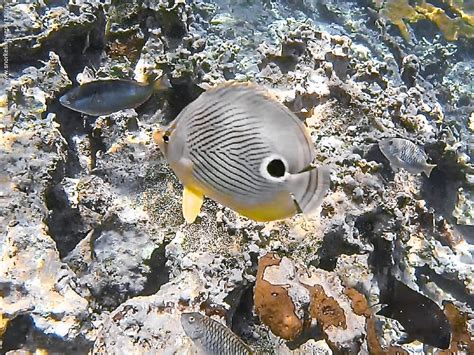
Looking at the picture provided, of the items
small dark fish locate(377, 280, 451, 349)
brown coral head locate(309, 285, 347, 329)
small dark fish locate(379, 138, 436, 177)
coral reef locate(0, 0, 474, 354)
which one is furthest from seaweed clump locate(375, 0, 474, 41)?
brown coral head locate(309, 285, 347, 329)

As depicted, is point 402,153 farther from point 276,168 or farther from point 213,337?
point 276,168

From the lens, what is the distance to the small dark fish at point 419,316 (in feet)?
11.4

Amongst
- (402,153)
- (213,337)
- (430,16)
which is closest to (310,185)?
(213,337)

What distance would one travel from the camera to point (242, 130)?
1455mm

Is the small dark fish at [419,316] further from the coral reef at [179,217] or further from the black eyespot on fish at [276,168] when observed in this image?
the black eyespot on fish at [276,168]

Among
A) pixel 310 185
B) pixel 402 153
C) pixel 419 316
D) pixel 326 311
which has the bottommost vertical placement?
pixel 419 316

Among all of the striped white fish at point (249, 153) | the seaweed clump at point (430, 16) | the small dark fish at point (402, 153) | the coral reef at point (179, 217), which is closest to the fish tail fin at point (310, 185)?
the striped white fish at point (249, 153)

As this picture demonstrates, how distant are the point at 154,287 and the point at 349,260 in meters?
1.60

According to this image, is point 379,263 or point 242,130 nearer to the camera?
point 242,130

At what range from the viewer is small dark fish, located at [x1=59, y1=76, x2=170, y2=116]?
2.97 metres

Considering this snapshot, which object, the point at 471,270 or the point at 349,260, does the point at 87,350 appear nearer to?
the point at 349,260

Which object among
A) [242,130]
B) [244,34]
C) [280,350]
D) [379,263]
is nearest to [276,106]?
[242,130]

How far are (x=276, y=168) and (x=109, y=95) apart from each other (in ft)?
6.19

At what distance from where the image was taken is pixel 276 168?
4.68 feet
